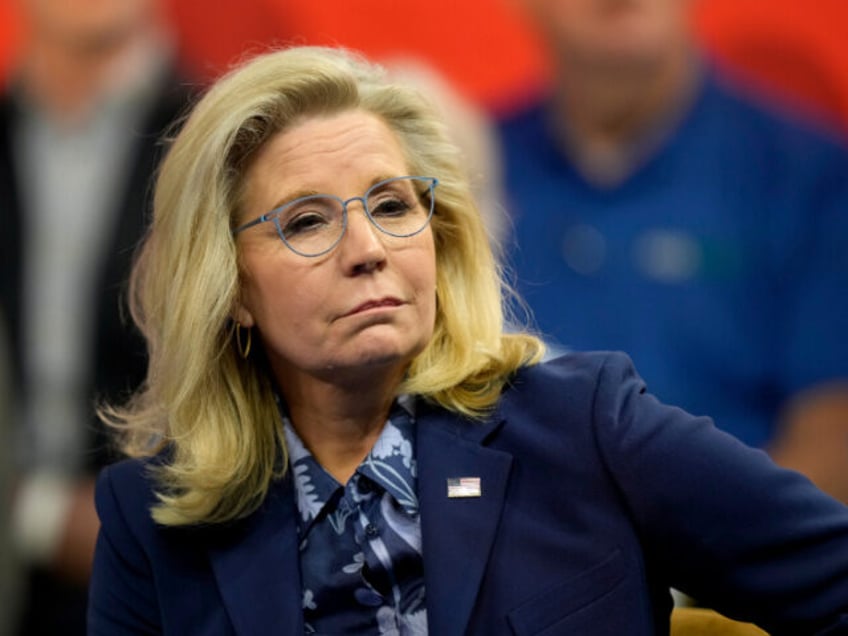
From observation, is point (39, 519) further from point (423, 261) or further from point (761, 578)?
point (761, 578)

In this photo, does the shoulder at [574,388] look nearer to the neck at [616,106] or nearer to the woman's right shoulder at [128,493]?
the woman's right shoulder at [128,493]

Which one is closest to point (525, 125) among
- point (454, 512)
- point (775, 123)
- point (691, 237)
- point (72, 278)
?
point (691, 237)

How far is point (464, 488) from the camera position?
1982 millimetres

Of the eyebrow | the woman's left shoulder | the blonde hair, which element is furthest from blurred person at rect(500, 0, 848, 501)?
the eyebrow

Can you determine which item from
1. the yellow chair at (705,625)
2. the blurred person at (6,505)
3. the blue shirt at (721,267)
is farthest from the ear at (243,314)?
the blurred person at (6,505)

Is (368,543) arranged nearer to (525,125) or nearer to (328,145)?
(328,145)

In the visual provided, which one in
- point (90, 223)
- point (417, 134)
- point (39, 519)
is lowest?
point (39, 519)

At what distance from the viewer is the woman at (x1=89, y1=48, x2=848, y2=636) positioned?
1861mm

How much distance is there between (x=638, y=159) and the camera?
3637 millimetres

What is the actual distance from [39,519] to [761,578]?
8.88ft

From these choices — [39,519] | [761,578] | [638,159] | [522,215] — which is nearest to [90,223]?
[39,519]

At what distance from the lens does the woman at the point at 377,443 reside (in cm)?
186

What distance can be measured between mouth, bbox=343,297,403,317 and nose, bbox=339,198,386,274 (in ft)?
0.17

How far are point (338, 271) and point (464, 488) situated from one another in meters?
0.38
